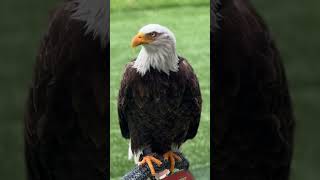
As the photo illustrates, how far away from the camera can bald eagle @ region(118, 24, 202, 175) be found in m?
1.05

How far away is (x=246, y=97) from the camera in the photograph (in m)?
1.14

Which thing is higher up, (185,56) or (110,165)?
(185,56)

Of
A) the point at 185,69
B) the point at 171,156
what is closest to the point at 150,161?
the point at 171,156

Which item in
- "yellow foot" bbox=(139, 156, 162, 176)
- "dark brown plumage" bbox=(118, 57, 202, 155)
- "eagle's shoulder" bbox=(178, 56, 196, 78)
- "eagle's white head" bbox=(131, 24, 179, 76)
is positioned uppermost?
"eagle's white head" bbox=(131, 24, 179, 76)

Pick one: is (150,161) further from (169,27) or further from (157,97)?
(169,27)

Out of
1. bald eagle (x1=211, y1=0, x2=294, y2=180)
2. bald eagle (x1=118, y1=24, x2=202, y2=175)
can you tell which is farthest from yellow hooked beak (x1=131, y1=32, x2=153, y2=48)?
bald eagle (x1=211, y1=0, x2=294, y2=180)

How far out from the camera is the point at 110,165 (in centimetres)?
111

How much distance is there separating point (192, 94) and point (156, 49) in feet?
0.31

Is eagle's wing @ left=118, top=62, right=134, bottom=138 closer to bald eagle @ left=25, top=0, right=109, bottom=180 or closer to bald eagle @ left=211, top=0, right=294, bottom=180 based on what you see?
bald eagle @ left=25, top=0, right=109, bottom=180

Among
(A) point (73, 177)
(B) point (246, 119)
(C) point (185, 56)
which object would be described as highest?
(C) point (185, 56)

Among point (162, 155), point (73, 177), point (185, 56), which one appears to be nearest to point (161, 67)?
point (185, 56)

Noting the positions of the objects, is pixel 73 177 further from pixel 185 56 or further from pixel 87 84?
pixel 185 56

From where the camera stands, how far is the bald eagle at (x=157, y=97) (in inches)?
41.3

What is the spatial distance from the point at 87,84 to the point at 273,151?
33 centimetres
